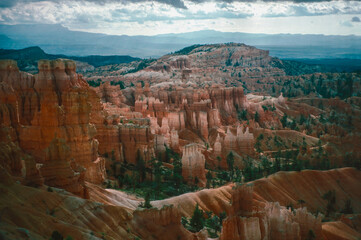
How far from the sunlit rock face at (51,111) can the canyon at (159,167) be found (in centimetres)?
9

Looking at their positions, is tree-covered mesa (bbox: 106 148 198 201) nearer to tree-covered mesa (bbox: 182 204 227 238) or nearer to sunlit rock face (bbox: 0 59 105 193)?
sunlit rock face (bbox: 0 59 105 193)

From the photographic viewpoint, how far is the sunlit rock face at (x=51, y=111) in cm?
3378

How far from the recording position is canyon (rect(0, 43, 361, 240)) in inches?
910

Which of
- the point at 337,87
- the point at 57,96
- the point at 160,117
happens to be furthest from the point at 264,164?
the point at 337,87

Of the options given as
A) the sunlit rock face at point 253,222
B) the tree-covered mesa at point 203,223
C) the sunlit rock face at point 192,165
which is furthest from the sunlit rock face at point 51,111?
the sunlit rock face at point 192,165

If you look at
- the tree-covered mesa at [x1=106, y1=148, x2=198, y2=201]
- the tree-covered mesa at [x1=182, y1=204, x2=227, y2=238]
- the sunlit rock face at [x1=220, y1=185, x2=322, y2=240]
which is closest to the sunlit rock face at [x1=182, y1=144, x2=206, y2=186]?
the tree-covered mesa at [x1=106, y1=148, x2=198, y2=201]

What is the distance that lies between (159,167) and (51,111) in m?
19.4

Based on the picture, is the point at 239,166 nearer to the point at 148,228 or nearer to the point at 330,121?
the point at 148,228

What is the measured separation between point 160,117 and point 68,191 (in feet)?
168

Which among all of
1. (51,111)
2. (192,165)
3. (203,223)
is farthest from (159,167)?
(51,111)

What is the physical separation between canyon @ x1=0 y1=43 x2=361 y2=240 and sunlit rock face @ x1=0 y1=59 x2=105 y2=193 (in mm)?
88

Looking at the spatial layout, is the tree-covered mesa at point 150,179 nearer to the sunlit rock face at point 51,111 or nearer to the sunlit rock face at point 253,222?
the sunlit rock face at point 51,111

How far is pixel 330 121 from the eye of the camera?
100625 mm

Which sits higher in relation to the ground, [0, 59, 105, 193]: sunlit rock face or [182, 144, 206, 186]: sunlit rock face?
[0, 59, 105, 193]: sunlit rock face
